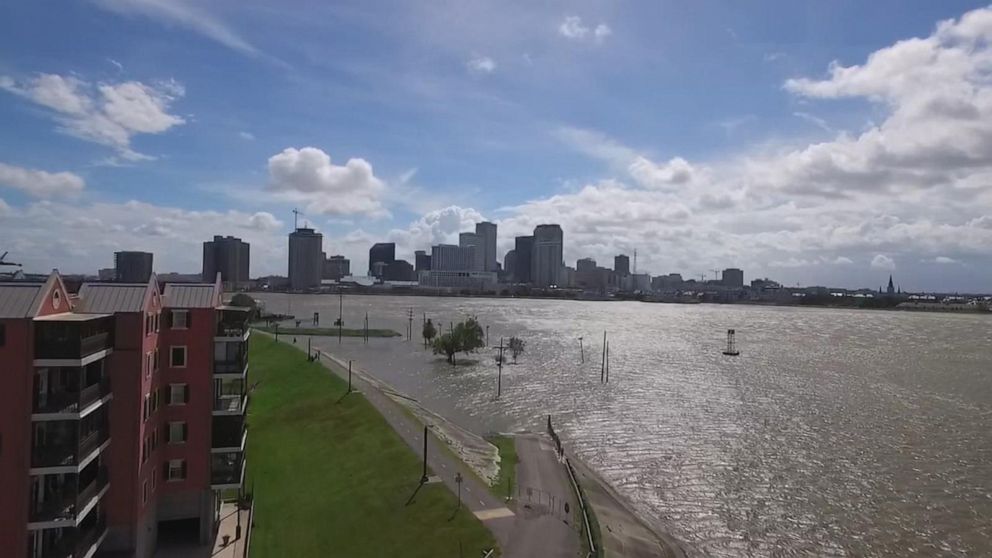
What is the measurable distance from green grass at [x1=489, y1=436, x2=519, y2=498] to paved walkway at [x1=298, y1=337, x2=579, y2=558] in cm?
43

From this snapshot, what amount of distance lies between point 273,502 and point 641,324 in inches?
5854

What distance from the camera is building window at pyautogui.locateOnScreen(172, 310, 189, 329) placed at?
96.9 feet

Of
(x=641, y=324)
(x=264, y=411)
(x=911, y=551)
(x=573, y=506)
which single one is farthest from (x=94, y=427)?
(x=641, y=324)

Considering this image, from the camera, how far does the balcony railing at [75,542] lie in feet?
72.1

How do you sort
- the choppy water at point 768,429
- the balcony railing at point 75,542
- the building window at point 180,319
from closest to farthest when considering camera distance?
1. the balcony railing at point 75,542
2. the building window at point 180,319
3. the choppy water at point 768,429

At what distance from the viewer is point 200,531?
29.4m

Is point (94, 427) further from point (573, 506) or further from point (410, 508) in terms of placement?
point (573, 506)

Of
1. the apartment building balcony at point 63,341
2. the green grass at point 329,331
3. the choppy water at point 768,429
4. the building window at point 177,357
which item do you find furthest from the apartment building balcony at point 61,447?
the green grass at point 329,331

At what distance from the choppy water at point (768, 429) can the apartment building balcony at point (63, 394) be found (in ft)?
89.0

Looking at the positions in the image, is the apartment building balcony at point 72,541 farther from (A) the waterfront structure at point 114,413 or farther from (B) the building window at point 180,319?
(B) the building window at point 180,319

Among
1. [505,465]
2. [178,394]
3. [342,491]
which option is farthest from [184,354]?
[505,465]

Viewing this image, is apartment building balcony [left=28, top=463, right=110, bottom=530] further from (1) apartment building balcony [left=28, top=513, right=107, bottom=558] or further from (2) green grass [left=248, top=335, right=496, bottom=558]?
(2) green grass [left=248, top=335, right=496, bottom=558]

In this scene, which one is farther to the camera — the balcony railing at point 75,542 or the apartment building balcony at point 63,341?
the balcony railing at point 75,542

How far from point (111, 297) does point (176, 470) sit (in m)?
8.24
